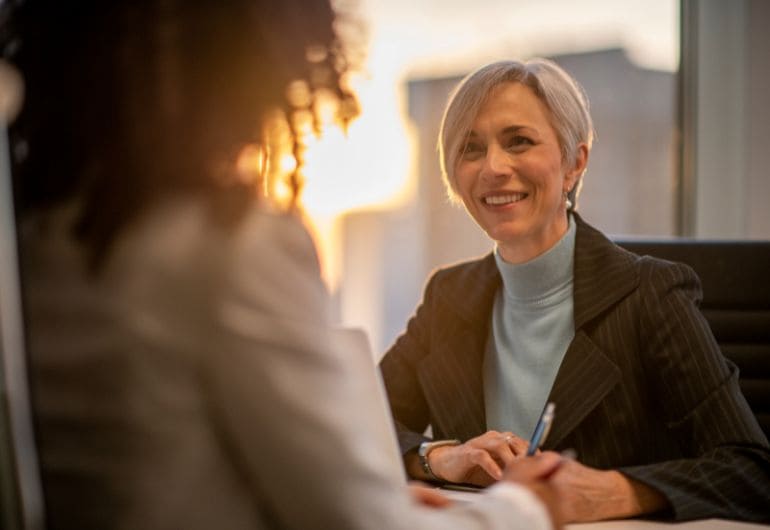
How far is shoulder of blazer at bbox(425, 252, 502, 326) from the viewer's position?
166cm

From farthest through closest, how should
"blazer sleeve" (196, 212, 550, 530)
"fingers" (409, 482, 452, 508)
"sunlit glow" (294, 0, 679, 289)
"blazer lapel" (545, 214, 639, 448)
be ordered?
"sunlit glow" (294, 0, 679, 289) < "blazer lapel" (545, 214, 639, 448) < "fingers" (409, 482, 452, 508) < "blazer sleeve" (196, 212, 550, 530)

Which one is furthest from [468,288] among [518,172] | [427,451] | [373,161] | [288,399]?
[373,161]

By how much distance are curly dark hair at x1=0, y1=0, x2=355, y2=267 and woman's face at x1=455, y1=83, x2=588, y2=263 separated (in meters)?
0.89

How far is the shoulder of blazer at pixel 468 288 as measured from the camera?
1.66 m

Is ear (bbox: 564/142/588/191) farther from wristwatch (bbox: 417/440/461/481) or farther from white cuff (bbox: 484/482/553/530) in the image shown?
white cuff (bbox: 484/482/553/530)

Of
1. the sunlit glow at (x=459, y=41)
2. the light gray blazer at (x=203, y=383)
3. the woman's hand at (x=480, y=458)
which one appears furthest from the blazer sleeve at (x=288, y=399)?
the sunlit glow at (x=459, y=41)

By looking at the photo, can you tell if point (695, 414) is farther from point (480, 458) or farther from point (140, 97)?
point (140, 97)

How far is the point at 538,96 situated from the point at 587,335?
439 mm

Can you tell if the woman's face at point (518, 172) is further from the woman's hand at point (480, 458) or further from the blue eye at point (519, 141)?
the woman's hand at point (480, 458)

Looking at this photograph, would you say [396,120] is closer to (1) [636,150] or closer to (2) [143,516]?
(1) [636,150]

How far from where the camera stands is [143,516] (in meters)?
0.71

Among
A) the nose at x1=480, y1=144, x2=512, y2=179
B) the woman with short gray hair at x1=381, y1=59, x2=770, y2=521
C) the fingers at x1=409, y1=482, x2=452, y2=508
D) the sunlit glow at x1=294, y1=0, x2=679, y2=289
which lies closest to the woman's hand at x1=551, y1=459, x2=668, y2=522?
the woman with short gray hair at x1=381, y1=59, x2=770, y2=521

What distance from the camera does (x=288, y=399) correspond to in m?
0.70

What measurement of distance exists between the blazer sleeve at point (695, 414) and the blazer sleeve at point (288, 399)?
0.64 m
